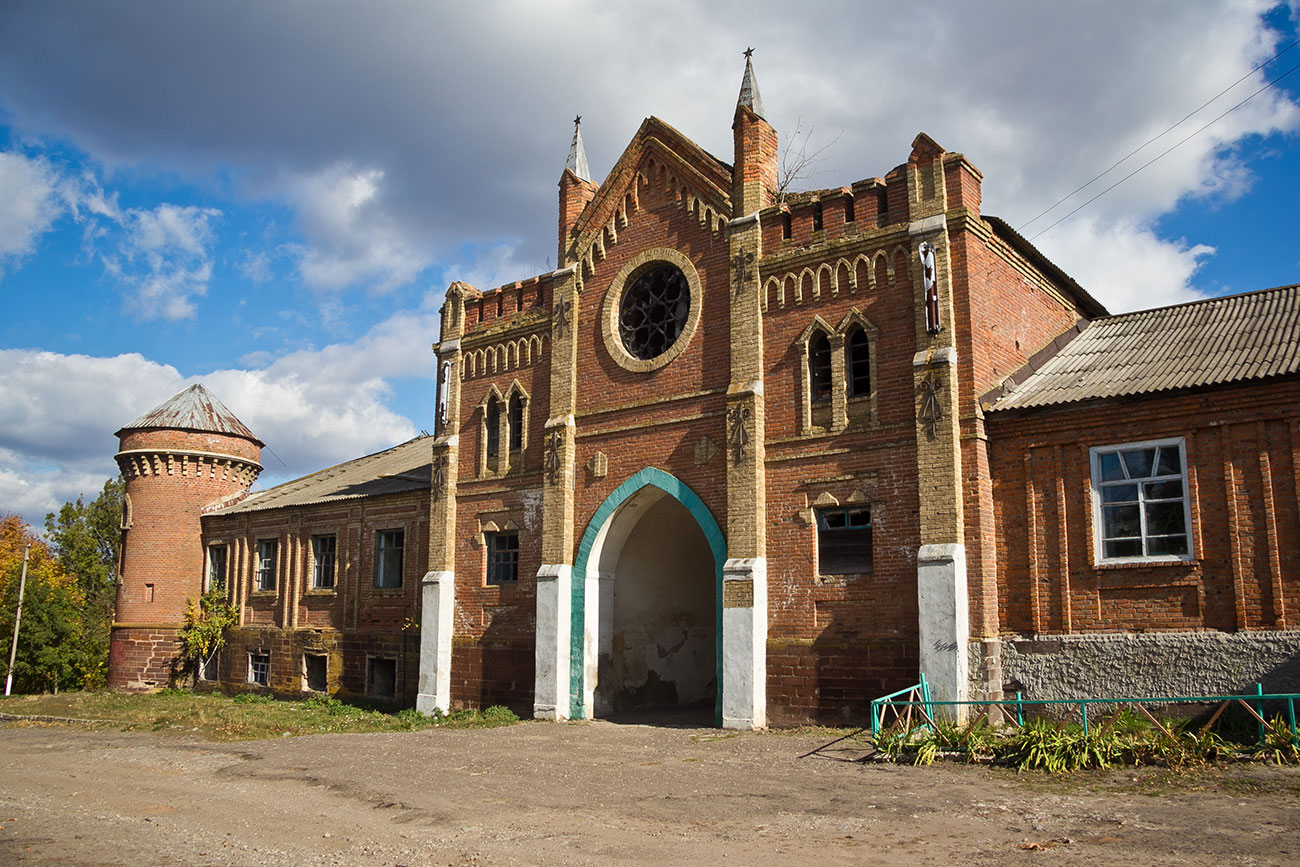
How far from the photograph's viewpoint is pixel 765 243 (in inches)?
699

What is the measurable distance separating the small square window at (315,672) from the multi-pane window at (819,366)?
15.4 m

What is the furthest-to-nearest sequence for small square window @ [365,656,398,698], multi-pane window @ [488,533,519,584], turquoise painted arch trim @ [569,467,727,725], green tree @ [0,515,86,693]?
green tree @ [0,515,86,693] < small square window @ [365,656,398,698] < multi-pane window @ [488,533,519,584] < turquoise painted arch trim @ [569,467,727,725]

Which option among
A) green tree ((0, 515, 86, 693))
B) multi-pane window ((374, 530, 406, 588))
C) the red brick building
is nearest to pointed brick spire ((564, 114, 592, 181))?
the red brick building

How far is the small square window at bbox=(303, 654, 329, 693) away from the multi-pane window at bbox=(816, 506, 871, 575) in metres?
15.0

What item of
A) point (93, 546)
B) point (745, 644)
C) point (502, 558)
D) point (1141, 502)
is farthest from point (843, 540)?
point (93, 546)

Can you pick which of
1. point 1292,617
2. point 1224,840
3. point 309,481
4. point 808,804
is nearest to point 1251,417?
point 1292,617

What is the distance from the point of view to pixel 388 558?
24703mm

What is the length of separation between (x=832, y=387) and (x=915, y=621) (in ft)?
13.0

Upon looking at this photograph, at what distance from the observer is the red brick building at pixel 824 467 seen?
13.6 metres

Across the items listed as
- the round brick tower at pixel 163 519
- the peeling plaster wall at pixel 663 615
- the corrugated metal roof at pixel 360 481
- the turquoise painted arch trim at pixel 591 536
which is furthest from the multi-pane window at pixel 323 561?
the peeling plaster wall at pixel 663 615

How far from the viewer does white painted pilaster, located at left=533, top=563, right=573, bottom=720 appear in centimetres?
1877

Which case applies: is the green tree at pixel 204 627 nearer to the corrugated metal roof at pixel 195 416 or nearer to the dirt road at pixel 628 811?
the corrugated metal roof at pixel 195 416

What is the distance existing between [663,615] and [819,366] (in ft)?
22.4

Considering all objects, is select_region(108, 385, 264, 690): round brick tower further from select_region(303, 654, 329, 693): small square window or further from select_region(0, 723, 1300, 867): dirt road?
select_region(0, 723, 1300, 867): dirt road
